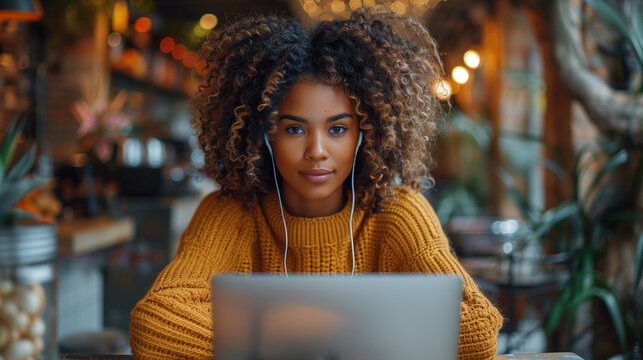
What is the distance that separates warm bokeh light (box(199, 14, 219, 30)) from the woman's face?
19.0 ft

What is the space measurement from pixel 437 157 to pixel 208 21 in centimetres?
449

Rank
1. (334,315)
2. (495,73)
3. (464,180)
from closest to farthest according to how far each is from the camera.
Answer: (334,315) → (464,180) → (495,73)

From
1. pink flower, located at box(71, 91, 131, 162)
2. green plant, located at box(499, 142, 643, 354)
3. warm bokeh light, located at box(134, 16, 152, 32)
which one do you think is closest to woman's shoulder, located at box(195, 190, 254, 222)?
green plant, located at box(499, 142, 643, 354)

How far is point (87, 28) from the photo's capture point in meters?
4.07

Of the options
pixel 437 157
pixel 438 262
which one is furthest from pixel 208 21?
pixel 438 262

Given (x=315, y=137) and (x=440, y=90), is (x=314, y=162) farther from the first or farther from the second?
(x=440, y=90)

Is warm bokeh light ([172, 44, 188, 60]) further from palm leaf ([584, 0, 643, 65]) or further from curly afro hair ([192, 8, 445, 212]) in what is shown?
curly afro hair ([192, 8, 445, 212])

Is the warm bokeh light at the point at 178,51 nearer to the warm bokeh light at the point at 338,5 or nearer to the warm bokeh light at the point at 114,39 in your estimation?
the warm bokeh light at the point at 114,39

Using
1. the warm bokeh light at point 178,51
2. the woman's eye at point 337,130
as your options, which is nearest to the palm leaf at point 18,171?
the woman's eye at point 337,130

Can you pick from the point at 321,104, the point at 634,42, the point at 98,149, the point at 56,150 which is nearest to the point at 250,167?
the point at 321,104

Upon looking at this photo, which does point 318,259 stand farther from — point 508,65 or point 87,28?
point 508,65

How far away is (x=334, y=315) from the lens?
0.63 m

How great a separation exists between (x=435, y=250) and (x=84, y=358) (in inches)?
26.3

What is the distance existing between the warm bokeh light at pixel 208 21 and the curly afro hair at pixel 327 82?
5.66 metres
